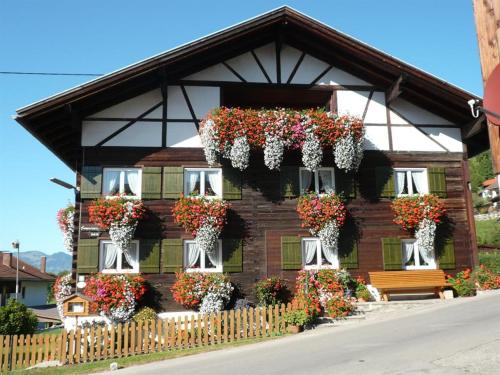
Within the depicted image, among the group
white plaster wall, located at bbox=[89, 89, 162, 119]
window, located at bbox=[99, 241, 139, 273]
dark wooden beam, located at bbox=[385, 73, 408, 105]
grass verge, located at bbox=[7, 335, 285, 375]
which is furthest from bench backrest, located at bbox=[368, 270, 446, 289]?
white plaster wall, located at bbox=[89, 89, 162, 119]

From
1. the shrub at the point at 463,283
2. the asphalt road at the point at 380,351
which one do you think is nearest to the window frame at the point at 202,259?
the asphalt road at the point at 380,351

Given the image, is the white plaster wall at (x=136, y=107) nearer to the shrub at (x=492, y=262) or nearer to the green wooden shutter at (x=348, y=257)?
the green wooden shutter at (x=348, y=257)

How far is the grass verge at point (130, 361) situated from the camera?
1132 centimetres

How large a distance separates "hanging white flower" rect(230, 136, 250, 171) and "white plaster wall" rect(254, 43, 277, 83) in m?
3.11

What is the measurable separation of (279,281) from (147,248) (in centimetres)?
440

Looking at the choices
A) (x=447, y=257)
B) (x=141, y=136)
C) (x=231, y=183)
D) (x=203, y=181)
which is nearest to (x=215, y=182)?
(x=203, y=181)

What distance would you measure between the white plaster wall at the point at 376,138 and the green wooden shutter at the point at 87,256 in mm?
9840

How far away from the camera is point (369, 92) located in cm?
1791

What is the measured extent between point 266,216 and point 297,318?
420 cm

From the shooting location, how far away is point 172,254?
15.9m

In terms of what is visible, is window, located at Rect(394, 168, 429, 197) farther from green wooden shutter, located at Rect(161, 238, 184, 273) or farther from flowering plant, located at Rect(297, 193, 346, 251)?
green wooden shutter, located at Rect(161, 238, 184, 273)

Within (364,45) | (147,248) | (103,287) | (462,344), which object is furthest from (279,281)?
(364,45)

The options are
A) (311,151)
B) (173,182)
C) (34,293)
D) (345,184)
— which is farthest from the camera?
(34,293)

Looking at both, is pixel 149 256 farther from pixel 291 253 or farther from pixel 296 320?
pixel 296 320
